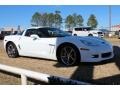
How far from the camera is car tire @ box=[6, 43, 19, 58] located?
34.8 ft

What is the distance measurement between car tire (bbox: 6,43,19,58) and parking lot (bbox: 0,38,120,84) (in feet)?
2.21

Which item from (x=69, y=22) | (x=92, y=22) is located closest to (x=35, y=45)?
(x=69, y=22)

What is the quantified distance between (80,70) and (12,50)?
3611 mm

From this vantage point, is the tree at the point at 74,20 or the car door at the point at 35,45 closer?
the car door at the point at 35,45

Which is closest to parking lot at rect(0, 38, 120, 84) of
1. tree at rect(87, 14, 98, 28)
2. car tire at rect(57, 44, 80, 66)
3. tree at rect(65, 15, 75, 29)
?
car tire at rect(57, 44, 80, 66)

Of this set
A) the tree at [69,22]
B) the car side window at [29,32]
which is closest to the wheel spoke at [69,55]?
the car side window at [29,32]

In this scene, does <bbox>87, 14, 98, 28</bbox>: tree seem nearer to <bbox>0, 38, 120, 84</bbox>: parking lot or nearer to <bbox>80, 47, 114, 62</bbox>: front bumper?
<bbox>0, 38, 120, 84</bbox>: parking lot

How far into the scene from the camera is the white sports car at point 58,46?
27.4 ft

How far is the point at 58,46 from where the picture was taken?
8812 mm

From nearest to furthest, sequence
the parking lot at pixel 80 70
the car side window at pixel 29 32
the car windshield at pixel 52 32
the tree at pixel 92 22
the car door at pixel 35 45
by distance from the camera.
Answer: the parking lot at pixel 80 70
the car door at pixel 35 45
the car windshield at pixel 52 32
the car side window at pixel 29 32
the tree at pixel 92 22

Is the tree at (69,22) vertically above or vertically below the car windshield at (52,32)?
below

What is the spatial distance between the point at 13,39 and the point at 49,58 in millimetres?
1894

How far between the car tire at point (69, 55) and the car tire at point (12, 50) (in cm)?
231

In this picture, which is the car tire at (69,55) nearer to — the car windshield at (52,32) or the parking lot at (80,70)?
the parking lot at (80,70)
